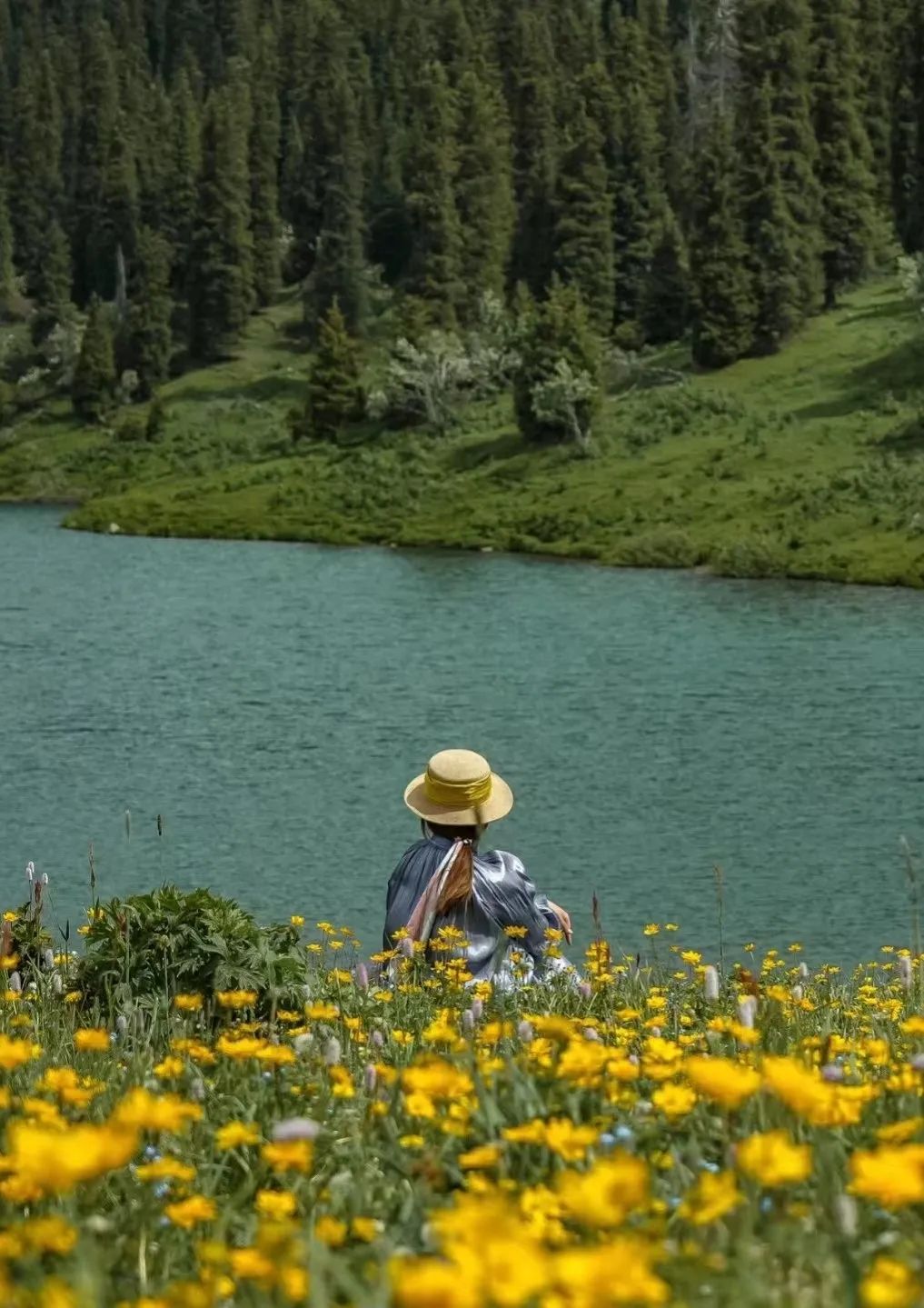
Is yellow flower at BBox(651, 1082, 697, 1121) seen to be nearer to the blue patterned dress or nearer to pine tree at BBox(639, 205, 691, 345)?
the blue patterned dress

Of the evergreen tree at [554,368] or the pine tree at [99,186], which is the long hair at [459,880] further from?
the pine tree at [99,186]

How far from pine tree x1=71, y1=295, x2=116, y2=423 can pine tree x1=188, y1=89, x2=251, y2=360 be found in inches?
324

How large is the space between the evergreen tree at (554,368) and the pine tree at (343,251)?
34.4m

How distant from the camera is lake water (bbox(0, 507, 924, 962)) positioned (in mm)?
23844

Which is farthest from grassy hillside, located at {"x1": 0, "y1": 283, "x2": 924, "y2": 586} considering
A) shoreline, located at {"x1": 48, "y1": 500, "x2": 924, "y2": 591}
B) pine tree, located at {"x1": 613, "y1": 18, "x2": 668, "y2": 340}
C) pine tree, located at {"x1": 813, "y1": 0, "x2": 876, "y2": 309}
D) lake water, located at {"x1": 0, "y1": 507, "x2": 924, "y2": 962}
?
pine tree, located at {"x1": 613, "y1": 18, "x2": 668, "y2": 340}

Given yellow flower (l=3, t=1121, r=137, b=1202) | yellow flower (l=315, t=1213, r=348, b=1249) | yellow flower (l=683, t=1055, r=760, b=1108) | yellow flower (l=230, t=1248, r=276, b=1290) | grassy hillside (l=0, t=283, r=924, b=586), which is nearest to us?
yellow flower (l=3, t=1121, r=137, b=1202)

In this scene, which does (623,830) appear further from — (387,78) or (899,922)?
(387,78)

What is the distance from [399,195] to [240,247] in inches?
571

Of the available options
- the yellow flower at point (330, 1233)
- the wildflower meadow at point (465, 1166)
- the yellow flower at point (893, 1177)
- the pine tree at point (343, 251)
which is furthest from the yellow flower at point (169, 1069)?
the pine tree at point (343, 251)

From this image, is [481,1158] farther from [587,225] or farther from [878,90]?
[878,90]

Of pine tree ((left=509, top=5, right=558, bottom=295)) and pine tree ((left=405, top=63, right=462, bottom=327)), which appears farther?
pine tree ((left=509, top=5, right=558, bottom=295))

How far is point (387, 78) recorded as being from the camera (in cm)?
15512

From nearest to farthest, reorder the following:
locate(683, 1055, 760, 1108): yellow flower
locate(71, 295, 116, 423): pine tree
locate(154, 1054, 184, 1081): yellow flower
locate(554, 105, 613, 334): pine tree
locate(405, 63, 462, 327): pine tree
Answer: locate(683, 1055, 760, 1108): yellow flower
locate(154, 1054, 184, 1081): yellow flower
locate(554, 105, 613, 334): pine tree
locate(405, 63, 462, 327): pine tree
locate(71, 295, 116, 423): pine tree

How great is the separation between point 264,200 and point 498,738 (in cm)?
10366
